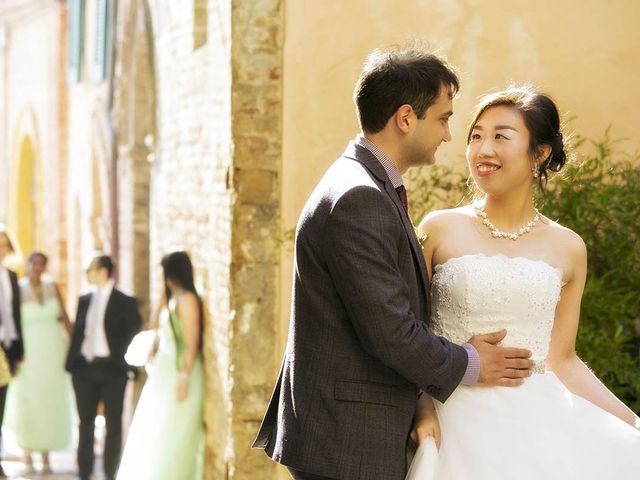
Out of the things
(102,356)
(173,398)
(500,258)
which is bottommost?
(173,398)

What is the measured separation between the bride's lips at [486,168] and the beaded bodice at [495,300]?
0.26 metres

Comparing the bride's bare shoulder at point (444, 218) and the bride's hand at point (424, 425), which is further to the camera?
the bride's bare shoulder at point (444, 218)

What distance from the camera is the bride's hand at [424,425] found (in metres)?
3.12

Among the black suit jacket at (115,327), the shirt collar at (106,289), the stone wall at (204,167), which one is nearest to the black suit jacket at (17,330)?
the black suit jacket at (115,327)

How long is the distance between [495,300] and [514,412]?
0.37 m

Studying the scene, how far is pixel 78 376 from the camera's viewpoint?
28.3 feet

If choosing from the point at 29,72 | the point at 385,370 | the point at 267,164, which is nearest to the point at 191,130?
the point at 267,164

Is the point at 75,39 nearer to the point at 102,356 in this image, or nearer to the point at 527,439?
the point at 102,356

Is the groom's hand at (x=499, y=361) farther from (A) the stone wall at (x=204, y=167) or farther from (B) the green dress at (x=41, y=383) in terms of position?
(B) the green dress at (x=41, y=383)

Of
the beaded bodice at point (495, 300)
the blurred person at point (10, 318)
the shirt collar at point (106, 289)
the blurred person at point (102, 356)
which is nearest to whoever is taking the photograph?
the beaded bodice at point (495, 300)

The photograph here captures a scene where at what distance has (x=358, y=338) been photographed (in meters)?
2.96

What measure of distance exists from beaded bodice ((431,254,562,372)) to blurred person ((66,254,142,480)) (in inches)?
215

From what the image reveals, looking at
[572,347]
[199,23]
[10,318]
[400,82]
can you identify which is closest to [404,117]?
[400,82]

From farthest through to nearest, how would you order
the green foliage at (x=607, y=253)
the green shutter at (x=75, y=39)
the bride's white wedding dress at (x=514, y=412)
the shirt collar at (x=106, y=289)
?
the green shutter at (x=75, y=39) < the shirt collar at (x=106, y=289) < the green foliage at (x=607, y=253) < the bride's white wedding dress at (x=514, y=412)
